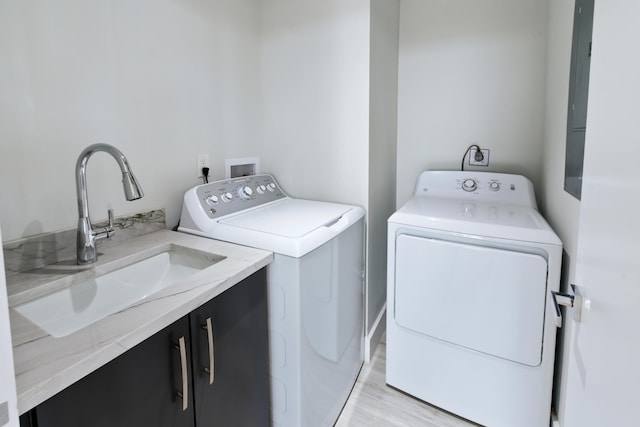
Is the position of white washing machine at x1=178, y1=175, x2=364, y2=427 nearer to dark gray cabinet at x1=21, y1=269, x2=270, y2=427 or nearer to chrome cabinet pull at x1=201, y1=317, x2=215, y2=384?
dark gray cabinet at x1=21, y1=269, x2=270, y2=427

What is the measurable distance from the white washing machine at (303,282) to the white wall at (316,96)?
246 mm

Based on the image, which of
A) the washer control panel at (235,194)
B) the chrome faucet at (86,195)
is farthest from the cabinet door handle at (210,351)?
the washer control panel at (235,194)

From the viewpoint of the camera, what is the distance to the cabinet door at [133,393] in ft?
2.07

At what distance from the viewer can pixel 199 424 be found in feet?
3.08

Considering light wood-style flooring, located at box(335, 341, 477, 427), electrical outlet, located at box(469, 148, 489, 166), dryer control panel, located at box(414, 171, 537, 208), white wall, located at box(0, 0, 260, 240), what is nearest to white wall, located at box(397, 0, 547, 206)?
electrical outlet, located at box(469, 148, 489, 166)

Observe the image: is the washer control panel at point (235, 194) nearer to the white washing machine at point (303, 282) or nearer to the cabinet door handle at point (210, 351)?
the white washing machine at point (303, 282)

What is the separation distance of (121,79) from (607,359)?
165 cm

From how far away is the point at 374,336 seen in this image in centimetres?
207

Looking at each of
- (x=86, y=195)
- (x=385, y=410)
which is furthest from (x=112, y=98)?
(x=385, y=410)

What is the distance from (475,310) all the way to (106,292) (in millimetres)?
1452

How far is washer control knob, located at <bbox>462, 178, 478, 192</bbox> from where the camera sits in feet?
6.41

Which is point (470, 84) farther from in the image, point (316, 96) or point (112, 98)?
point (112, 98)

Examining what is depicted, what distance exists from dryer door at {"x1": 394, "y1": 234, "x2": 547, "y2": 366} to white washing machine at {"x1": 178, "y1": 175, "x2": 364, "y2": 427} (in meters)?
0.27

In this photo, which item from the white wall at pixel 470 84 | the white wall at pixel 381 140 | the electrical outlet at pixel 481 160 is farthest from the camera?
the electrical outlet at pixel 481 160
